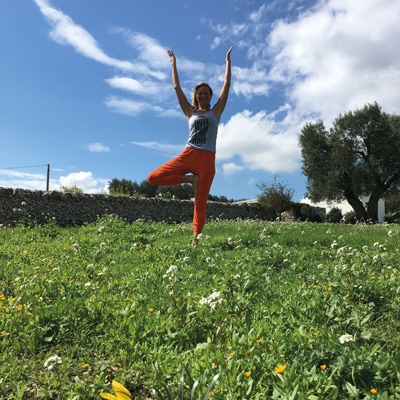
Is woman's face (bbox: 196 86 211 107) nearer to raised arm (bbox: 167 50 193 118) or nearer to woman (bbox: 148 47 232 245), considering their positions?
woman (bbox: 148 47 232 245)

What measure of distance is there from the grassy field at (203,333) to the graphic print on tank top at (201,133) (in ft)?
7.15

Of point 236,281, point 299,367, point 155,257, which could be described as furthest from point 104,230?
point 299,367

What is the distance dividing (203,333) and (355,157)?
32.4 metres

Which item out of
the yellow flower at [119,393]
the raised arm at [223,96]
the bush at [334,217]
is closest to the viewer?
the yellow flower at [119,393]

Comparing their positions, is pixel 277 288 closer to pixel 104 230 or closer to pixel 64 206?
pixel 104 230

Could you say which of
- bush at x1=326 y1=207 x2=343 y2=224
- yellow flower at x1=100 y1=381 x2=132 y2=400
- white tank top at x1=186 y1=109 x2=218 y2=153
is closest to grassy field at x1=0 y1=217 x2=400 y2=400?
yellow flower at x1=100 y1=381 x2=132 y2=400

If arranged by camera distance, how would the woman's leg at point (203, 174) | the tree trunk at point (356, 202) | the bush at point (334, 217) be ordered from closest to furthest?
the woman's leg at point (203, 174), the bush at point (334, 217), the tree trunk at point (356, 202)

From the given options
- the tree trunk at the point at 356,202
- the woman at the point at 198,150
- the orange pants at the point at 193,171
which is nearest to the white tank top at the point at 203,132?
the woman at the point at 198,150

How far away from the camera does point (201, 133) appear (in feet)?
20.5

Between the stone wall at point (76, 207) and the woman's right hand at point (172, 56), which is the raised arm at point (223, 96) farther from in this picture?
the stone wall at point (76, 207)

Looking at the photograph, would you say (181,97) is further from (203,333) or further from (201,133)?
(203,333)

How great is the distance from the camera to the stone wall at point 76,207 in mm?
13031

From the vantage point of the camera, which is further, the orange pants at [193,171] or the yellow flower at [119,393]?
the orange pants at [193,171]

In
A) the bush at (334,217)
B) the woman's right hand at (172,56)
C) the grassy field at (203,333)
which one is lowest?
the grassy field at (203,333)
